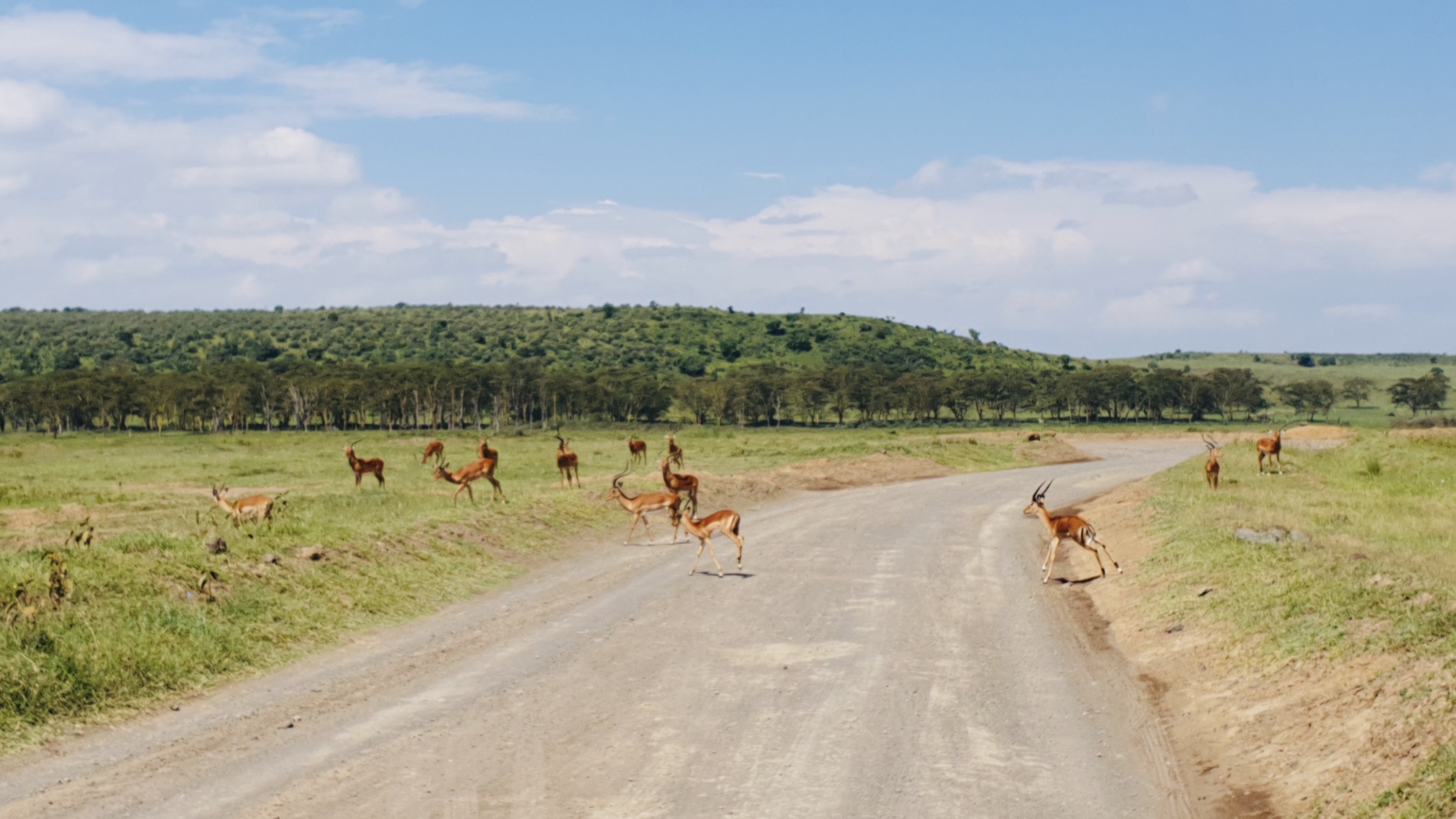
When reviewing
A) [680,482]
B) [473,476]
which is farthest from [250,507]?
[680,482]

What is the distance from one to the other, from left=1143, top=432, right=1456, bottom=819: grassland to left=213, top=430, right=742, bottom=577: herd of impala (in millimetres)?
6890

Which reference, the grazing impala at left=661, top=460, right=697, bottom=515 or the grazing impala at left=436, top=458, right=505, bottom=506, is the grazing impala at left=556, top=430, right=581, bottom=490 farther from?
the grazing impala at left=661, top=460, right=697, bottom=515

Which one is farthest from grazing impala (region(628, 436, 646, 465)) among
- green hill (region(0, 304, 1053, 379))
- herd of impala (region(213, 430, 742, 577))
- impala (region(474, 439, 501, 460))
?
green hill (region(0, 304, 1053, 379))

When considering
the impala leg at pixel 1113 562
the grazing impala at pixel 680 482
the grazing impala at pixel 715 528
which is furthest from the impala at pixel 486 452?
the impala leg at pixel 1113 562

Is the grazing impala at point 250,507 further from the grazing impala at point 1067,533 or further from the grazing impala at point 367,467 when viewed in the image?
the grazing impala at point 1067,533

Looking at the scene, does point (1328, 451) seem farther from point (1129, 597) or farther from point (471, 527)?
point (471, 527)

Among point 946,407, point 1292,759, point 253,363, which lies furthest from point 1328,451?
point 253,363

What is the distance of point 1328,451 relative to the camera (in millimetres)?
45312

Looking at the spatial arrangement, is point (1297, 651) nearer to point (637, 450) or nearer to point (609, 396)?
point (637, 450)

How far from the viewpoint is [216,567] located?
49.1ft

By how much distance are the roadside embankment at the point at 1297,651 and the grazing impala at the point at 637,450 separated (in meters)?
22.9

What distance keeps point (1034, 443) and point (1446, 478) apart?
30760 mm

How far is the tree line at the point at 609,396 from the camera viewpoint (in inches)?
3834

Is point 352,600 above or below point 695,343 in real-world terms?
below
